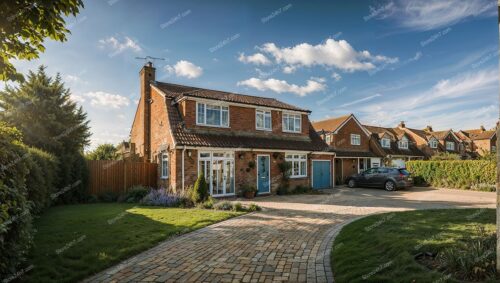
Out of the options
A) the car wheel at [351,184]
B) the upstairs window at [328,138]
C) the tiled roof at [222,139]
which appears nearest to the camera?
the tiled roof at [222,139]

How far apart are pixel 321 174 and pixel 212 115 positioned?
1038 centimetres

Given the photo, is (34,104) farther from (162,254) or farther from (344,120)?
(344,120)

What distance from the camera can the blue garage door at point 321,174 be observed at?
22.0 meters

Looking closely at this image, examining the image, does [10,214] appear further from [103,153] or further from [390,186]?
[103,153]

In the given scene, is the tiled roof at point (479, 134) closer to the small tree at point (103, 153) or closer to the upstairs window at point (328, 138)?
the upstairs window at point (328, 138)

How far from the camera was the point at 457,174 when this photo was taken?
22.1 meters

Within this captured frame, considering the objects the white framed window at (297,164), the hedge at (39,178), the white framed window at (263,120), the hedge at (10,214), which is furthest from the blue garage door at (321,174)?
the hedge at (10,214)

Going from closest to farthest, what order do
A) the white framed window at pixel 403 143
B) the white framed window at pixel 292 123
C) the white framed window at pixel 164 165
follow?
the white framed window at pixel 164 165, the white framed window at pixel 292 123, the white framed window at pixel 403 143

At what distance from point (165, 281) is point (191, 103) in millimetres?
12901

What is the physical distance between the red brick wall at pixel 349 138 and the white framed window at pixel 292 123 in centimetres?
875

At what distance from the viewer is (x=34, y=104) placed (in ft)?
66.2

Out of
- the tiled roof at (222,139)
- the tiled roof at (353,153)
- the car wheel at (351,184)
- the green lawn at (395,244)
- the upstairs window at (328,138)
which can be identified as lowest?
the car wheel at (351,184)

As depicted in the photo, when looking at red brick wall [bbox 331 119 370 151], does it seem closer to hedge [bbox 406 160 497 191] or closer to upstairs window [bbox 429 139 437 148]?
hedge [bbox 406 160 497 191]

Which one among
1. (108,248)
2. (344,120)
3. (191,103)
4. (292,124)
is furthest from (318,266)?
(344,120)
